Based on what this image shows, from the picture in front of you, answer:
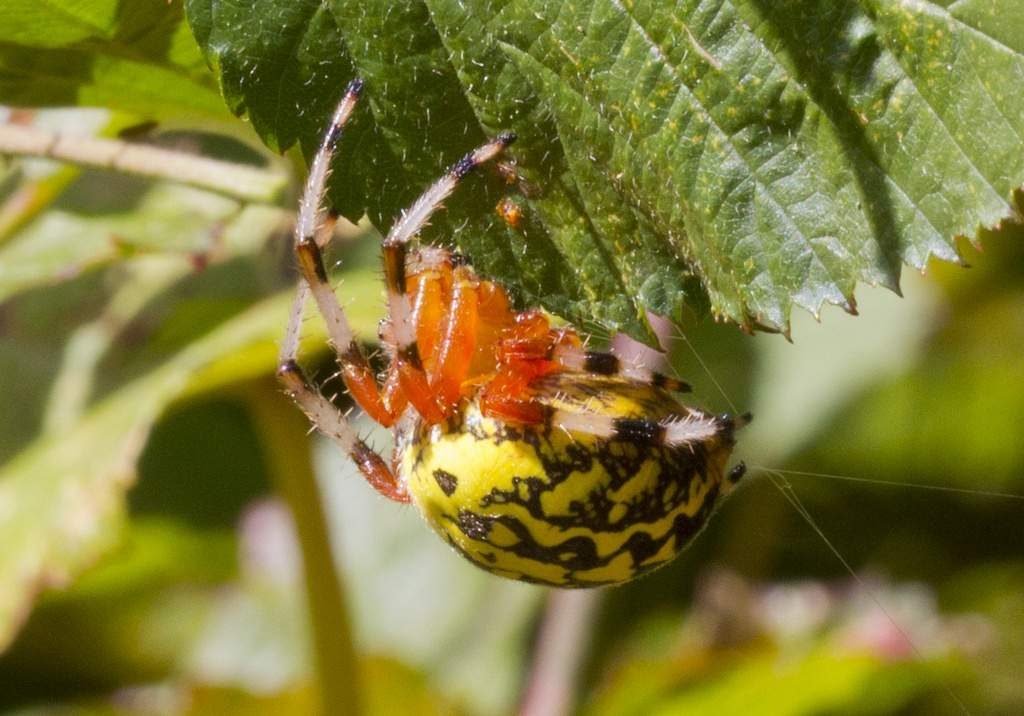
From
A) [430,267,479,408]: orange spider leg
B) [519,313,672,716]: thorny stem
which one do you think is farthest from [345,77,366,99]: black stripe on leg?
[519,313,672,716]: thorny stem

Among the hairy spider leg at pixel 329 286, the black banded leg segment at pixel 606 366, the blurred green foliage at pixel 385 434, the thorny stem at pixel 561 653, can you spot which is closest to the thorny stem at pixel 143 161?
the blurred green foliage at pixel 385 434

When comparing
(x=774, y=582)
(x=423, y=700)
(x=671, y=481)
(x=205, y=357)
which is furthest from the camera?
(x=774, y=582)

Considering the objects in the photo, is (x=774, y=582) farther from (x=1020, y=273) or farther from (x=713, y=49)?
(x=713, y=49)

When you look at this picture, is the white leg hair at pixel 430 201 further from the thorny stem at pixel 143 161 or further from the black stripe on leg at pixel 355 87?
the thorny stem at pixel 143 161

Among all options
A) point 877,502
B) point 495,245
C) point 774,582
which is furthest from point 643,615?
point 495,245

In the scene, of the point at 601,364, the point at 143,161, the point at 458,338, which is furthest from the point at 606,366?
the point at 143,161
